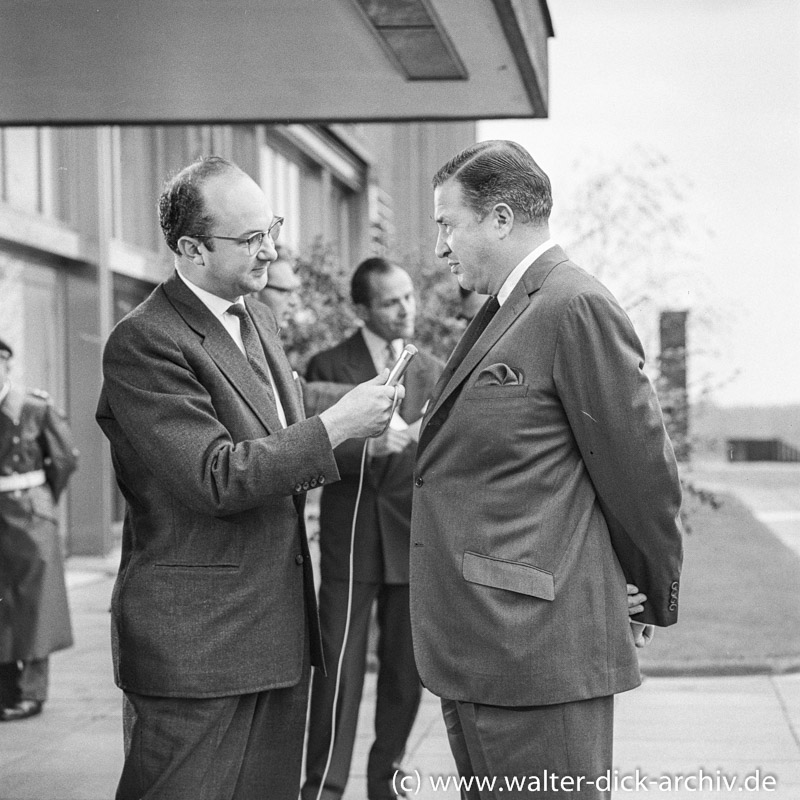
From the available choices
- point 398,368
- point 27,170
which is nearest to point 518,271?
point 398,368

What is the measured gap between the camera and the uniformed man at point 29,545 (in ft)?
22.6

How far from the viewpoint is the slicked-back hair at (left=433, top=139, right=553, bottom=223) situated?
2.71 m

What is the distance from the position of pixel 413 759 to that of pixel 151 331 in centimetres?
338

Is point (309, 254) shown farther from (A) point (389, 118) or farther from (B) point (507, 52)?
(B) point (507, 52)

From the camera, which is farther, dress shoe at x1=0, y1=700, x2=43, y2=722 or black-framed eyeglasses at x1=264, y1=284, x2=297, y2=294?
dress shoe at x1=0, y1=700, x2=43, y2=722

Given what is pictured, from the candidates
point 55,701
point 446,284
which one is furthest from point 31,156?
point 55,701

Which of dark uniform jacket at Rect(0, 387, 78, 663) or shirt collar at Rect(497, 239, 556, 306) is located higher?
shirt collar at Rect(497, 239, 556, 306)

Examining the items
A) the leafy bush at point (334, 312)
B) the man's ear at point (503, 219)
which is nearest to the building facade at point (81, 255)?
the leafy bush at point (334, 312)

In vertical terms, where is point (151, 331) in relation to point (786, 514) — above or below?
above

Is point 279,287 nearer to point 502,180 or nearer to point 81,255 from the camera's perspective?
point 502,180

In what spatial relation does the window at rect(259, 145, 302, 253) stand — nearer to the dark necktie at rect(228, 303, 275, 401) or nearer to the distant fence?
the dark necktie at rect(228, 303, 275, 401)

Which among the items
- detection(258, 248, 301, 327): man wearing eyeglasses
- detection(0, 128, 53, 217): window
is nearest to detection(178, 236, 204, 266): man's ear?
detection(258, 248, 301, 327): man wearing eyeglasses

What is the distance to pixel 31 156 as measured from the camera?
12414mm

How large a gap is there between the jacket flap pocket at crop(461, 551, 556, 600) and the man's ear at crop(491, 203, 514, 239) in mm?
686
